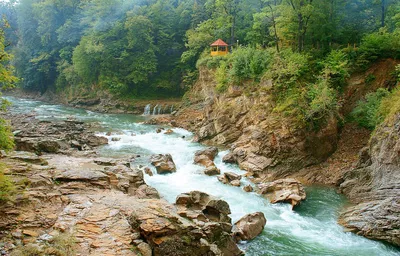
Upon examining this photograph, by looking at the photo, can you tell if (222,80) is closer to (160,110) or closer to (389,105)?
(389,105)

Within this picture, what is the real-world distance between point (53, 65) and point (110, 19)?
17.2m

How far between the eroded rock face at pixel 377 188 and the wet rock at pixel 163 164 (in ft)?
32.3

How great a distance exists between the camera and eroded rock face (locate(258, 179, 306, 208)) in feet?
48.3

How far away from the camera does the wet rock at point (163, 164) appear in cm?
1841

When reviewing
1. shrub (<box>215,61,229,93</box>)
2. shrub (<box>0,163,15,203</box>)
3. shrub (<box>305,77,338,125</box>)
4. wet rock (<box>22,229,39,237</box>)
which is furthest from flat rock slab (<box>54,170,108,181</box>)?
shrub (<box>215,61,229,93</box>)

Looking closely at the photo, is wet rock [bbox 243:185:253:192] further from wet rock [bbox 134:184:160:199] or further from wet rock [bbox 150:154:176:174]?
wet rock [bbox 134:184:160:199]

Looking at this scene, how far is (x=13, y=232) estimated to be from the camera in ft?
25.2

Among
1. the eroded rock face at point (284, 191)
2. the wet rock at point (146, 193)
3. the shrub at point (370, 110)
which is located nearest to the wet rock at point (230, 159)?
the eroded rock face at point (284, 191)

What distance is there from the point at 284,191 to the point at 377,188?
4.25 metres

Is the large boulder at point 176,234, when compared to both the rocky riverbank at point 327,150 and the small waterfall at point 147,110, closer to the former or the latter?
the rocky riverbank at point 327,150

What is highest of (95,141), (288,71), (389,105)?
(288,71)

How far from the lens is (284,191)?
50.4 feet

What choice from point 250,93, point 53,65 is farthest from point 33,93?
point 250,93

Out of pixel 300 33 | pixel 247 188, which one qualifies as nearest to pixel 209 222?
pixel 247 188
